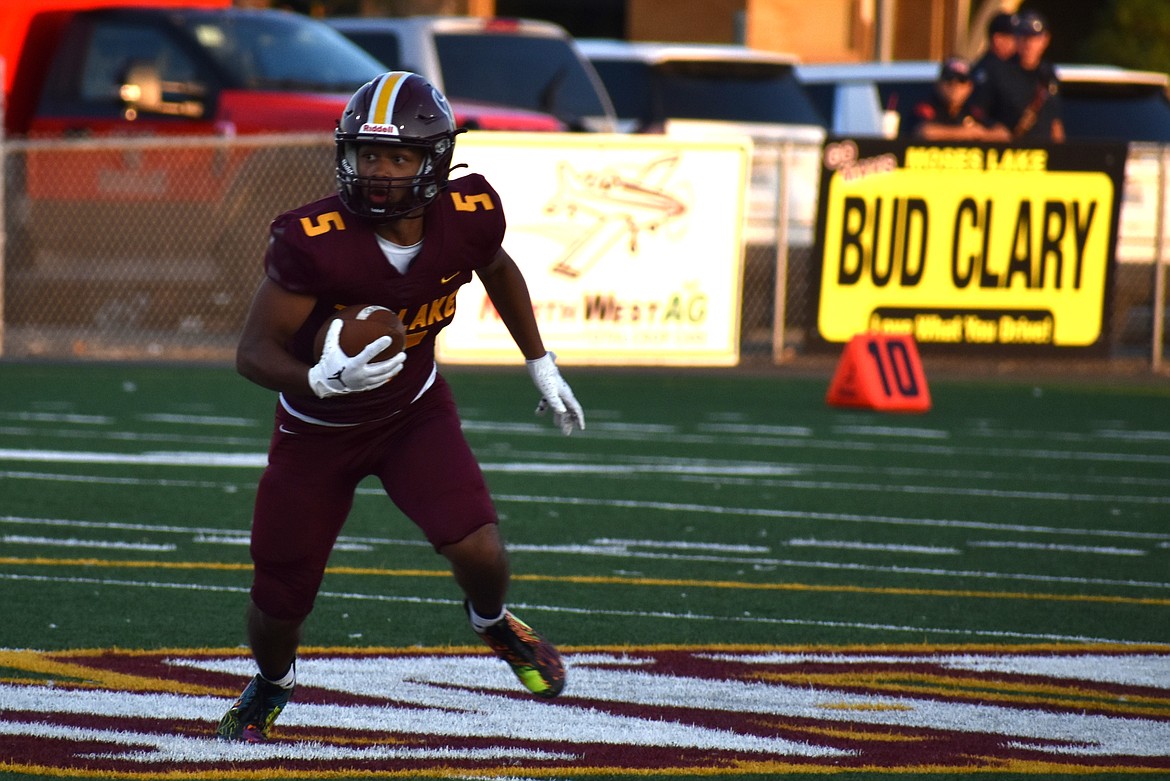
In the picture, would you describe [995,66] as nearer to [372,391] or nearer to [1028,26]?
[1028,26]


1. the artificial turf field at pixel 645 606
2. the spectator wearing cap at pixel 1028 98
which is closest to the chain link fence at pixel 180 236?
the spectator wearing cap at pixel 1028 98

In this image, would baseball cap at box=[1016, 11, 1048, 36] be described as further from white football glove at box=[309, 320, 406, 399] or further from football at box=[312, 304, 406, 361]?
white football glove at box=[309, 320, 406, 399]

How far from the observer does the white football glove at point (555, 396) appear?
5.33 meters

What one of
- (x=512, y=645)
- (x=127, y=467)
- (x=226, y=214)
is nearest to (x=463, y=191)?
(x=512, y=645)

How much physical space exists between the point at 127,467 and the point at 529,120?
6.20 m

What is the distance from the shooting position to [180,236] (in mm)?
14250

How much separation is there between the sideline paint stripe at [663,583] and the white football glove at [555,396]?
67.7 inches

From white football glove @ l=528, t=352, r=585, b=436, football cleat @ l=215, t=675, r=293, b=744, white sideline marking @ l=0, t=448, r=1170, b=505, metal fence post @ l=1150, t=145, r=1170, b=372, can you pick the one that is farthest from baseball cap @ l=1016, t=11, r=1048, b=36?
football cleat @ l=215, t=675, r=293, b=744

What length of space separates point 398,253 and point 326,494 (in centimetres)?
59

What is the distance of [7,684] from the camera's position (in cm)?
526

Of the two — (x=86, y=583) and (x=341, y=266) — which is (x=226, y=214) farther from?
(x=341, y=266)

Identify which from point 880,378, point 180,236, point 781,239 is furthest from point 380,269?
point 781,239

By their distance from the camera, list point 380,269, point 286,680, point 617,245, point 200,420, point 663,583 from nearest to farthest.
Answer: point 380,269 → point 286,680 → point 663,583 → point 200,420 → point 617,245

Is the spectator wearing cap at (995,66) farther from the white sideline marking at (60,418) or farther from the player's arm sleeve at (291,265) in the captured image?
the player's arm sleeve at (291,265)
